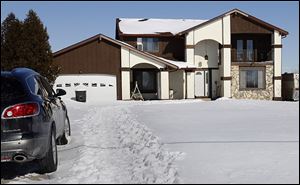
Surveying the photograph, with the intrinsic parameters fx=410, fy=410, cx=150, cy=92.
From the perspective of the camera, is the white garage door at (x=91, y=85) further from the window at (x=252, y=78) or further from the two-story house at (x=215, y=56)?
the window at (x=252, y=78)

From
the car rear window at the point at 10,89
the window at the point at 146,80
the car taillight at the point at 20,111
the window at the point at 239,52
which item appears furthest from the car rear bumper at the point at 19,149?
the window at the point at 239,52

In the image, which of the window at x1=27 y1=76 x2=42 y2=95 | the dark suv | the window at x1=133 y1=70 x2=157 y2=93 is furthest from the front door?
the dark suv

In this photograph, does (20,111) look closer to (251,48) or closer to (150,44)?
(150,44)

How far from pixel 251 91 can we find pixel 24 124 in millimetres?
30797

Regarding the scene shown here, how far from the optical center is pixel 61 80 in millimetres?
29484

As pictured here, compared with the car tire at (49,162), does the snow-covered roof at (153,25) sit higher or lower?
higher

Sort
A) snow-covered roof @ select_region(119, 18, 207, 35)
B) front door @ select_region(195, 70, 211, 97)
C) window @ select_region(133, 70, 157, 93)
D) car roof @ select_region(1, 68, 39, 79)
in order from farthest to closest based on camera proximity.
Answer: snow-covered roof @ select_region(119, 18, 207, 35) < front door @ select_region(195, 70, 211, 97) < window @ select_region(133, 70, 157, 93) < car roof @ select_region(1, 68, 39, 79)

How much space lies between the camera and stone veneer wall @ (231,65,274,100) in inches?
1368

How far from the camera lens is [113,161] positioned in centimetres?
730

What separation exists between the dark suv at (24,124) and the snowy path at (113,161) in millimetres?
447

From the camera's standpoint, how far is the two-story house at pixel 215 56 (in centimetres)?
3366

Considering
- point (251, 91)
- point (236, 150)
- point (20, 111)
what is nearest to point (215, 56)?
point (251, 91)

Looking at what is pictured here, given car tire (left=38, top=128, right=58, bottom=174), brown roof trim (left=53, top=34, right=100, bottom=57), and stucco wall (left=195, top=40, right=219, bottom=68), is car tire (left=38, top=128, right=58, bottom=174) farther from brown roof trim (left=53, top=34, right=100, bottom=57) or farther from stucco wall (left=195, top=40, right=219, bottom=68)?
stucco wall (left=195, top=40, right=219, bottom=68)

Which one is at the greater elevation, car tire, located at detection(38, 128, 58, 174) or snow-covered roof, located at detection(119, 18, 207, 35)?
snow-covered roof, located at detection(119, 18, 207, 35)
